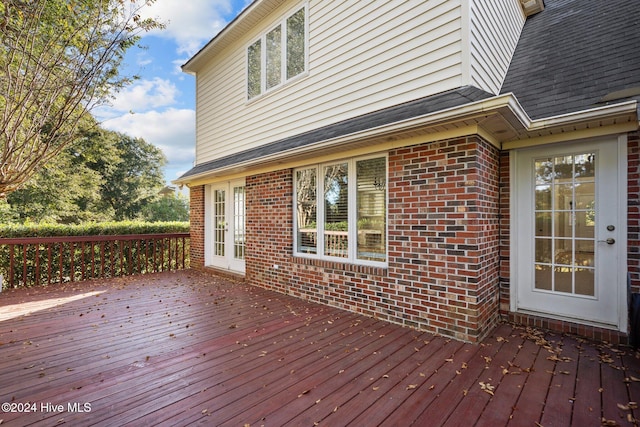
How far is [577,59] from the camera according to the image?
3.79 m

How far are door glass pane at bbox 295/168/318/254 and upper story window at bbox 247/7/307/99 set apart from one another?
1.82 meters

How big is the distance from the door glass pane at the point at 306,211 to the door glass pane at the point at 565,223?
2.92m

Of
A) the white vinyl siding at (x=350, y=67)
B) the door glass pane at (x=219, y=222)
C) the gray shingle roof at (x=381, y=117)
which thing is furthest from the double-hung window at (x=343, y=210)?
the door glass pane at (x=219, y=222)

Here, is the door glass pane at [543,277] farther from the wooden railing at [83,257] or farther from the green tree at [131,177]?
the green tree at [131,177]

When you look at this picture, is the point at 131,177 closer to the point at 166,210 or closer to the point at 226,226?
the point at 166,210

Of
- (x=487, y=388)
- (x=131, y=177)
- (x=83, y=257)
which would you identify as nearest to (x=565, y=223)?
(x=487, y=388)

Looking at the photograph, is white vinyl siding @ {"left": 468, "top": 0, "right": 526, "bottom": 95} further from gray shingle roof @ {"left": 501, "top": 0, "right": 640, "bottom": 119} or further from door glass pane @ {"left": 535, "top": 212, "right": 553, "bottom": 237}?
door glass pane @ {"left": 535, "top": 212, "right": 553, "bottom": 237}

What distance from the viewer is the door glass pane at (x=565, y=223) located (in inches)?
130

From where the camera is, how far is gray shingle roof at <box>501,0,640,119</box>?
3.20 metres

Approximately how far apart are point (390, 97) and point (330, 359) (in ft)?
10.3

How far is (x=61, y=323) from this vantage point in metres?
3.75

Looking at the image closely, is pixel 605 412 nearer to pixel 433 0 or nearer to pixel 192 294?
pixel 433 0

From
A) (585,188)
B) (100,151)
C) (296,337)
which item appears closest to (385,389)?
(296,337)

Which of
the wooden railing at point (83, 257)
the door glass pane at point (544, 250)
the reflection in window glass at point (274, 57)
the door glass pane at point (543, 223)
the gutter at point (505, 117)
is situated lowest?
the wooden railing at point (83, 257)
